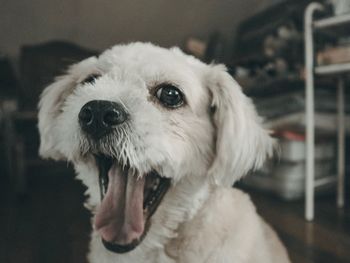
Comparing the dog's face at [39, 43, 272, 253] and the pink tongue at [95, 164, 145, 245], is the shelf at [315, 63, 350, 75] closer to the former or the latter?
the dog's face at [39, 43, 272, 253]

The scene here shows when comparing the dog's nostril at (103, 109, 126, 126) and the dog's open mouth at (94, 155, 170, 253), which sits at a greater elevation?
the dog's nostril at (103, 109, 126, 126)

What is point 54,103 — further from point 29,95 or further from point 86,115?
point 29,95

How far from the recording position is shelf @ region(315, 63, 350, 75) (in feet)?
4.12

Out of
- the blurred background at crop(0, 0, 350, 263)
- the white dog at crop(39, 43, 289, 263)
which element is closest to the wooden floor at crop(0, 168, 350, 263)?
the blurred background at crop(0, 0, 350, 263)

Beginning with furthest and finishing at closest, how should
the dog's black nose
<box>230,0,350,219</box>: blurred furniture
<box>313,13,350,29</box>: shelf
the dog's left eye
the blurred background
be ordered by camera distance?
<box>230,0,350,219</box>: blurred furniture, <box>313,13,350,29</box>: shelf, the blurred background, the dog's left eye, the dog's black nose

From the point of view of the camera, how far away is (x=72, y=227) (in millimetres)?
1365

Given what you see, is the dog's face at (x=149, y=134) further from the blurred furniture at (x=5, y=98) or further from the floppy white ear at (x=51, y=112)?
the blurred furniture at (x=5, y=98)

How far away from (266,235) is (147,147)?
386 mm

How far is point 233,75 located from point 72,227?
0.90m

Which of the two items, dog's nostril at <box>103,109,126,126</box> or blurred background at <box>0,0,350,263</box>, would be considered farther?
blurred background at <box>0,0,350,263</box>

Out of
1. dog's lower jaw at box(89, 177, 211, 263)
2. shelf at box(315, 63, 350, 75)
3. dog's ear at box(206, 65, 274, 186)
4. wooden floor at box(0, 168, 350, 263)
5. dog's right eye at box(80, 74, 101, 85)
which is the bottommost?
wooden floor at box(0, 168, 350, 263)

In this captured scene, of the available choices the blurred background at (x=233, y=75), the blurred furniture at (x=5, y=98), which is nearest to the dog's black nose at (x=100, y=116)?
the blurred background at (x=233, y=75)

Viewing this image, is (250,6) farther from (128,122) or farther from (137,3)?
(128,122)

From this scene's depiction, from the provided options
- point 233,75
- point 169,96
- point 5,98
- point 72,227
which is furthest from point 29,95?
point 169,96
